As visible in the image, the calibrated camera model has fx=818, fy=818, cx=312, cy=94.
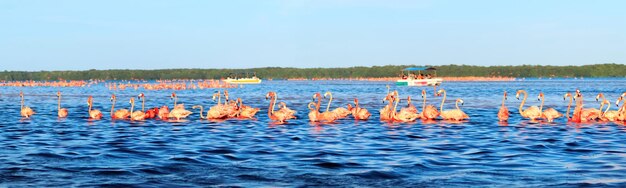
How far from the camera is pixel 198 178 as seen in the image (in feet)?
49.8

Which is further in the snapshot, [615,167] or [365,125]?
[365,125]

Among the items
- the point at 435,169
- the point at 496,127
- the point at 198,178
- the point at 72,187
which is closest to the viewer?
the point at 72,187

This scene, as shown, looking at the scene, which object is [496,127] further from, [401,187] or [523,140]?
[401,187]

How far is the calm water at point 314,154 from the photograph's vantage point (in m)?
15.0

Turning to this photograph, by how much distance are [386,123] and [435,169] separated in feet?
45.1

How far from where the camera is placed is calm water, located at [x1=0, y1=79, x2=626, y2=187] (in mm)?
15016

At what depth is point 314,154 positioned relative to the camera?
19297 millimetres

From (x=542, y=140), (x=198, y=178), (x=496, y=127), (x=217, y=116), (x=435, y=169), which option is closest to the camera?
(x=198, y=178)

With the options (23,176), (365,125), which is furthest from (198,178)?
(365,125)

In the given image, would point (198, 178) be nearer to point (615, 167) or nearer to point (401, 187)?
point (401, 187)

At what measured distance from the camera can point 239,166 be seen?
669 inches

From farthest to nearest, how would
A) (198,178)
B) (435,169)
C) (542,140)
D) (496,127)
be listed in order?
(496,127)
(542,140)
(435,169)
(198,178)

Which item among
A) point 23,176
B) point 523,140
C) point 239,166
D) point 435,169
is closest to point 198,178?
point 239,166

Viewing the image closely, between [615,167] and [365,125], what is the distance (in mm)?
13423
